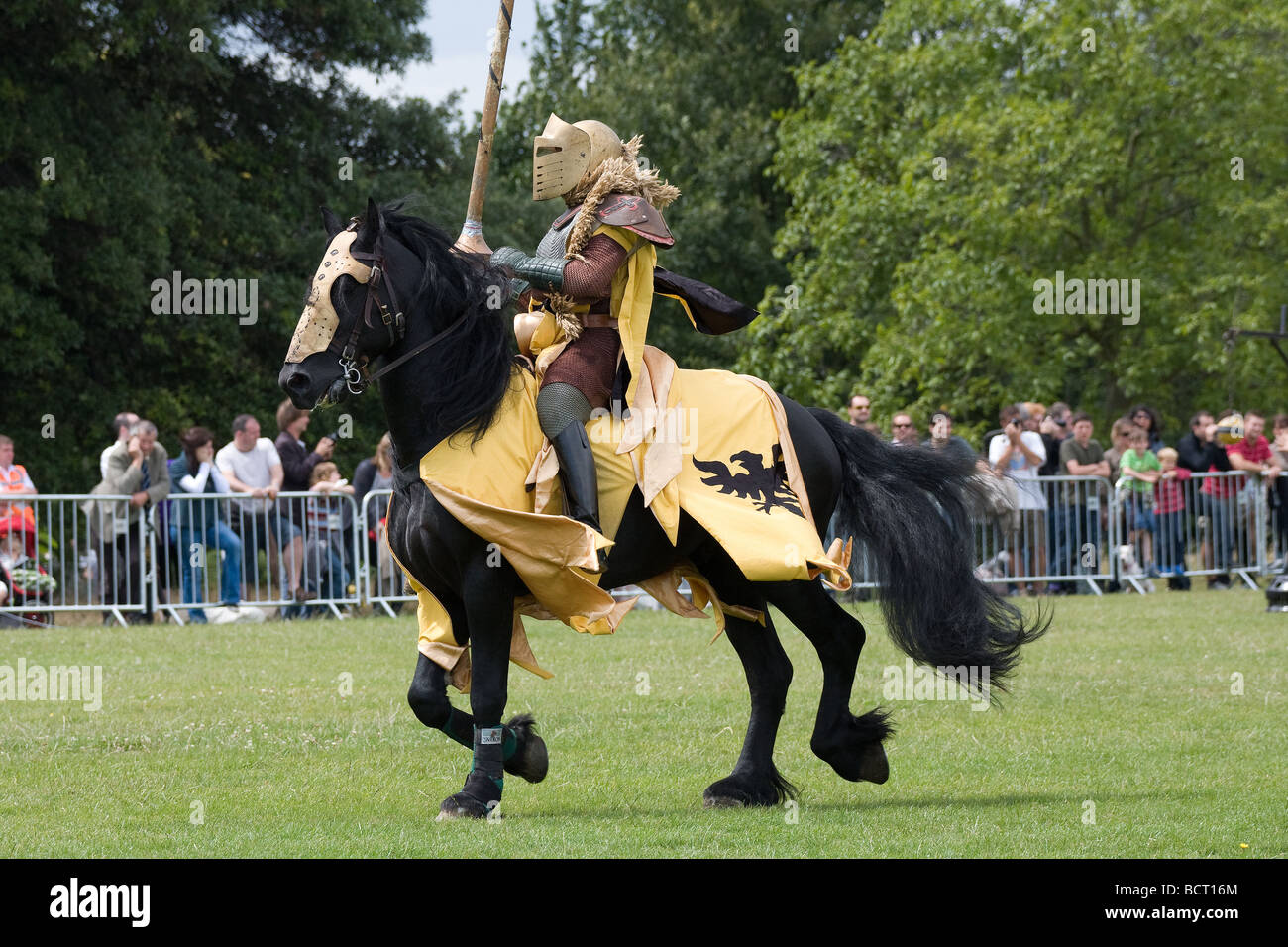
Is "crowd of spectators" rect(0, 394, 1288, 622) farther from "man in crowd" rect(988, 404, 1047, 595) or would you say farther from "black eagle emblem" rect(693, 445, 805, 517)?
"black eagle emblem" rect(693, 445, 805, 517)

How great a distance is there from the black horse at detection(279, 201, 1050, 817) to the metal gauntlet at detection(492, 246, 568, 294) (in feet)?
0.37

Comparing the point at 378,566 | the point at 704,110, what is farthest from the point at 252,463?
the point at 704,110

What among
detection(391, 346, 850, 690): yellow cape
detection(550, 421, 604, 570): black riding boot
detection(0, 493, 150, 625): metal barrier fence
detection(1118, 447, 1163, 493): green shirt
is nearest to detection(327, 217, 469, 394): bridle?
detection(391, 346, 850, 690): yellow cape

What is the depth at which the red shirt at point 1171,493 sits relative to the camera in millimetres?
19094

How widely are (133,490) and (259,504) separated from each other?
1.18 m

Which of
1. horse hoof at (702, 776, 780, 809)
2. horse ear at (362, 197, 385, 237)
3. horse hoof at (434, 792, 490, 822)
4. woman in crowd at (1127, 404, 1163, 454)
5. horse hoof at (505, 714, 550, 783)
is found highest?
horse ear at (362, 197, 385, 237)

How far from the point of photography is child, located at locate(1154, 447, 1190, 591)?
1905 cm

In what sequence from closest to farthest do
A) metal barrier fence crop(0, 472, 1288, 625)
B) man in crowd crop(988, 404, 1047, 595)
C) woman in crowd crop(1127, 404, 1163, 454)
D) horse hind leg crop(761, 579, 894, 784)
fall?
horse hind leg crop(761, 579, 894, 784)
metal barrier fence crop(0, 472, 1288, 625)
man in crowd crop(988, 404, 1047, 595)
woman in crowd crop(1127, 404, 1163, 454)

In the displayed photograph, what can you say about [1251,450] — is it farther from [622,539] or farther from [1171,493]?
[622,539]

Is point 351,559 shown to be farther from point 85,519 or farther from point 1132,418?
point 1132,418

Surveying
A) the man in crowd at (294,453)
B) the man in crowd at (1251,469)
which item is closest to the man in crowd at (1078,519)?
the man in crowd at (1251,469)

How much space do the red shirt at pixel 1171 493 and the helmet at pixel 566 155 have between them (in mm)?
13251

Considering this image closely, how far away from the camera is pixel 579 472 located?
6.98 meters

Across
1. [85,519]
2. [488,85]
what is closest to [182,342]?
[85,519]
